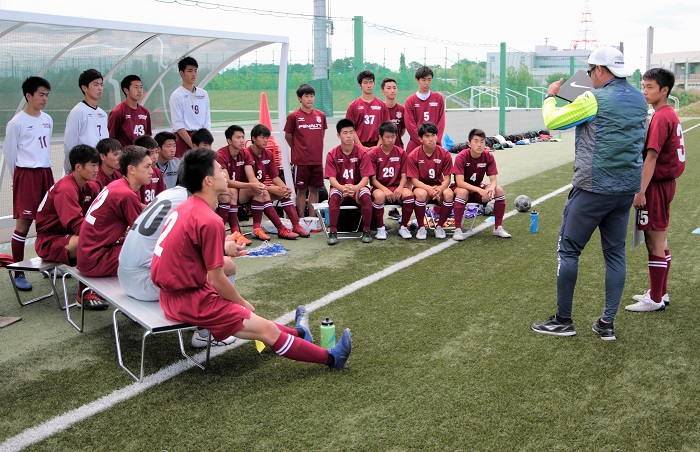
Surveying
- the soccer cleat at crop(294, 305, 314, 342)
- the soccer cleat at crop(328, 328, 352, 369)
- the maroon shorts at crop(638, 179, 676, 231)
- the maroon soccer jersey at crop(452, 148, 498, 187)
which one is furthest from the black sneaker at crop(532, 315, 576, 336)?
the maroon soccer jersey at crop(452, 148, 498, 187)

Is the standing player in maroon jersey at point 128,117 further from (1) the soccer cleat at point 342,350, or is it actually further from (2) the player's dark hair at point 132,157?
(1) the soccer cleat at point 342,350

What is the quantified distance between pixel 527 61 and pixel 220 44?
2236 centimetres

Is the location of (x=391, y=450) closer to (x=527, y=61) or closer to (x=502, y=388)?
(x=502, y=388)

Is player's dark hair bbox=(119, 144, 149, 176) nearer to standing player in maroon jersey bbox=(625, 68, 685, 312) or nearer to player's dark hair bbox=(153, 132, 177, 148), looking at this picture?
player's dark hair bbox=(153, 132, 177, 148)

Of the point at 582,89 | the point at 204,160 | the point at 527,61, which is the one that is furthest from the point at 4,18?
the point at 527,61

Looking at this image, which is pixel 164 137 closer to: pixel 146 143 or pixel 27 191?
pixel 146 143

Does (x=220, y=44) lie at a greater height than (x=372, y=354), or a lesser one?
greater

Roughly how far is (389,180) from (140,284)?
4.54 metres

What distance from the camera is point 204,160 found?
4.06 metres

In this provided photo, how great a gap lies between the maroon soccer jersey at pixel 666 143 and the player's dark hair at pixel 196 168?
328cm

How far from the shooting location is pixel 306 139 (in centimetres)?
916

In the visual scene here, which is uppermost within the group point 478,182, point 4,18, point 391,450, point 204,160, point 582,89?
point 4,18

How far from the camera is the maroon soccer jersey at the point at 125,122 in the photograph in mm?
7711

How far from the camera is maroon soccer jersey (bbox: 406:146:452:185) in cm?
855
